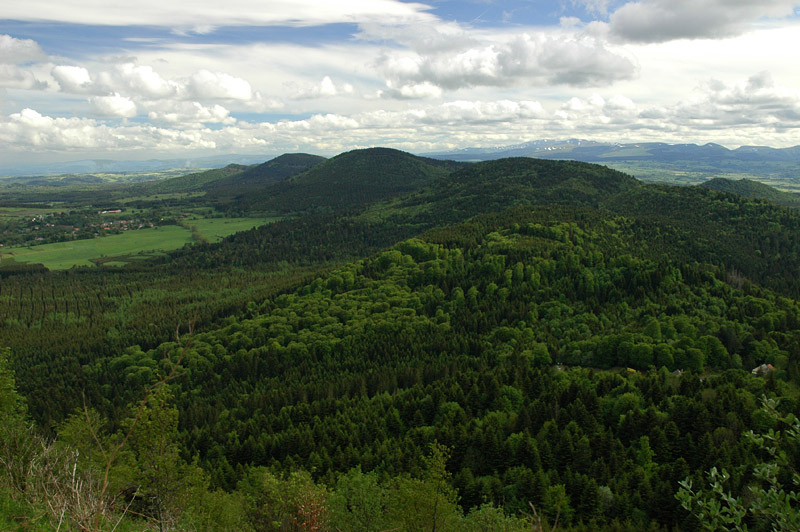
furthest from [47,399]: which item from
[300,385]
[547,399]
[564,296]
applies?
[564,296]

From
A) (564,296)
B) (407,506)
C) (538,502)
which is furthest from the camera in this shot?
(564,296)

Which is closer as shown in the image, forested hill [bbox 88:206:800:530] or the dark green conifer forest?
the dark green conifer forest

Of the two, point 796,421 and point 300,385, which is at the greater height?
point 796,421

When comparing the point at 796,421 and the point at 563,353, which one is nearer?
the point at 796,421

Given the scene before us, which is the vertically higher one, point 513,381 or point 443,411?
point 513,381

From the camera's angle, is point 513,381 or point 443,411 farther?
point 513,381

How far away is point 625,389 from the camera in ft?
330

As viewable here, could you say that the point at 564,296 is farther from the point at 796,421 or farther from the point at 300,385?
the point at 796,421

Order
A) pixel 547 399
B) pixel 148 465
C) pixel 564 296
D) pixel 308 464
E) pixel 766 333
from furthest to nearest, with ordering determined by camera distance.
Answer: pixel 564 296 < pixel 766 333 < pixel 547 399 < pixel 308 464 < pixel 148 465

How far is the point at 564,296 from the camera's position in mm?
171500

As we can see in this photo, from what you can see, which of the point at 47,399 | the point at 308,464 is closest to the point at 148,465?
the point at 308,464

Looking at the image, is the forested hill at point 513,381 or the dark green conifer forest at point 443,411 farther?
the forested hill at point 513,381

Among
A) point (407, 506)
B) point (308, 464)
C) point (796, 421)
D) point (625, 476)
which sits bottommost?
point (308, 464)

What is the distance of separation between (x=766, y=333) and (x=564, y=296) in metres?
60.3
